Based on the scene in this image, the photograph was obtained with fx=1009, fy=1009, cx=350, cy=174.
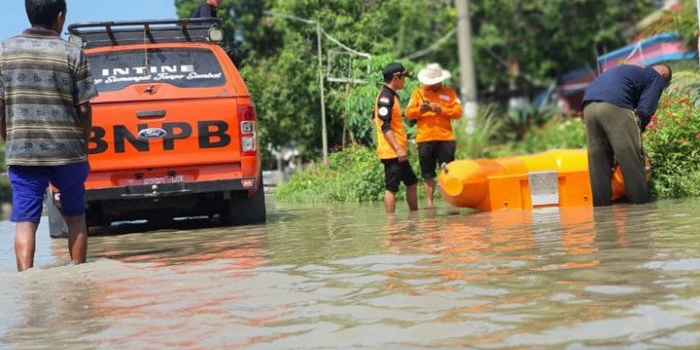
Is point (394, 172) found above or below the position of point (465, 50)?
below

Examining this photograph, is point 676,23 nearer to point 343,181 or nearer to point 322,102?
point 343,181

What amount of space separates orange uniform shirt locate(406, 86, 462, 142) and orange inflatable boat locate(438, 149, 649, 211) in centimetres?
99

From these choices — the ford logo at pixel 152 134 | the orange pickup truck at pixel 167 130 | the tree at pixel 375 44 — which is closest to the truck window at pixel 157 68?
the orange pickup truck at pixel 167 130

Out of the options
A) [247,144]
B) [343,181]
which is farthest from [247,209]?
[343,181]

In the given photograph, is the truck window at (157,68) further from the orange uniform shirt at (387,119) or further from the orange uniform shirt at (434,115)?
the orange uniform shirt at (434,115)

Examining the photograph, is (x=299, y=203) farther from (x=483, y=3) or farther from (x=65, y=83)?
(x=483, y=3)

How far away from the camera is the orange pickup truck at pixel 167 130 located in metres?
8.91

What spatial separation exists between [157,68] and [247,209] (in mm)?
1626

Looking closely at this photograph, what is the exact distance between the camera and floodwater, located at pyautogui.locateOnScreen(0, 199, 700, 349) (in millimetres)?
3758

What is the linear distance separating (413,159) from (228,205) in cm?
432

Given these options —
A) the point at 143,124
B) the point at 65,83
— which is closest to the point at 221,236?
the point at 143,124

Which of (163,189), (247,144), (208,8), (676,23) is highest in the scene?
(676,23)

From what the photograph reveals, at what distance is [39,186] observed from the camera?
20.8ft

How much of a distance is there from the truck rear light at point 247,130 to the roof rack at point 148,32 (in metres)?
0.98
